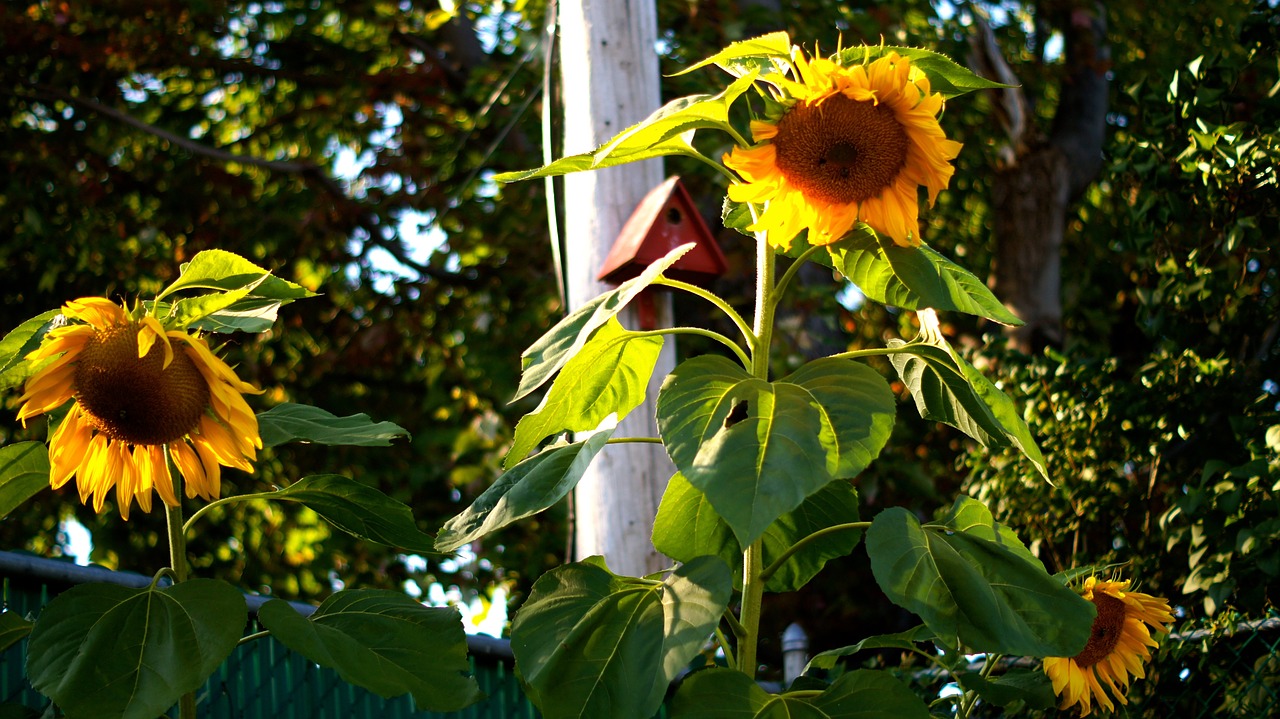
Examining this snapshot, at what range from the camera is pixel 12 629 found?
1.91 meters

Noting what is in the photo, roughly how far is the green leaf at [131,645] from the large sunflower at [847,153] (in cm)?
88

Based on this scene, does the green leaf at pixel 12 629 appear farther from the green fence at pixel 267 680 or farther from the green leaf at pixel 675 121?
the green leaf at pixel 675 121

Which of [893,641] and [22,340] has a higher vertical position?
[22,340]

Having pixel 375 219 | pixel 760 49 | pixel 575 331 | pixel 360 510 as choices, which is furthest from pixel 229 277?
pixel 375 219

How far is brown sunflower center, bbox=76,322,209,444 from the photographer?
1.70 meters

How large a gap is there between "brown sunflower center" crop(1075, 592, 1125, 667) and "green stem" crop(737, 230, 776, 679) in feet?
2.00

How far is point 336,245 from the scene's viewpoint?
8.23 meters

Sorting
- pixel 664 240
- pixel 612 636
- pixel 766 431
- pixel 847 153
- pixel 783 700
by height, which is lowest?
pixel 783 700

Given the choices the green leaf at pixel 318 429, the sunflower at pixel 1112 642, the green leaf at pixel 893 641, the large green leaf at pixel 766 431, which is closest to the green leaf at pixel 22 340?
the green leaf at pixel 318 429

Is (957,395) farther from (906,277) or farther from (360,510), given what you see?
(360,510)

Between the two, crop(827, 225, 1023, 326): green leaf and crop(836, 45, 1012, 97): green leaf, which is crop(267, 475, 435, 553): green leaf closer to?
crop(827, 225, 1023, 326): green leaf

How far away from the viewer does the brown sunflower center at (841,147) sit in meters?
1.70

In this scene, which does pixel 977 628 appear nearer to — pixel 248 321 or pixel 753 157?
pixel 753 157

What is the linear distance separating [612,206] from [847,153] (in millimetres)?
1876
